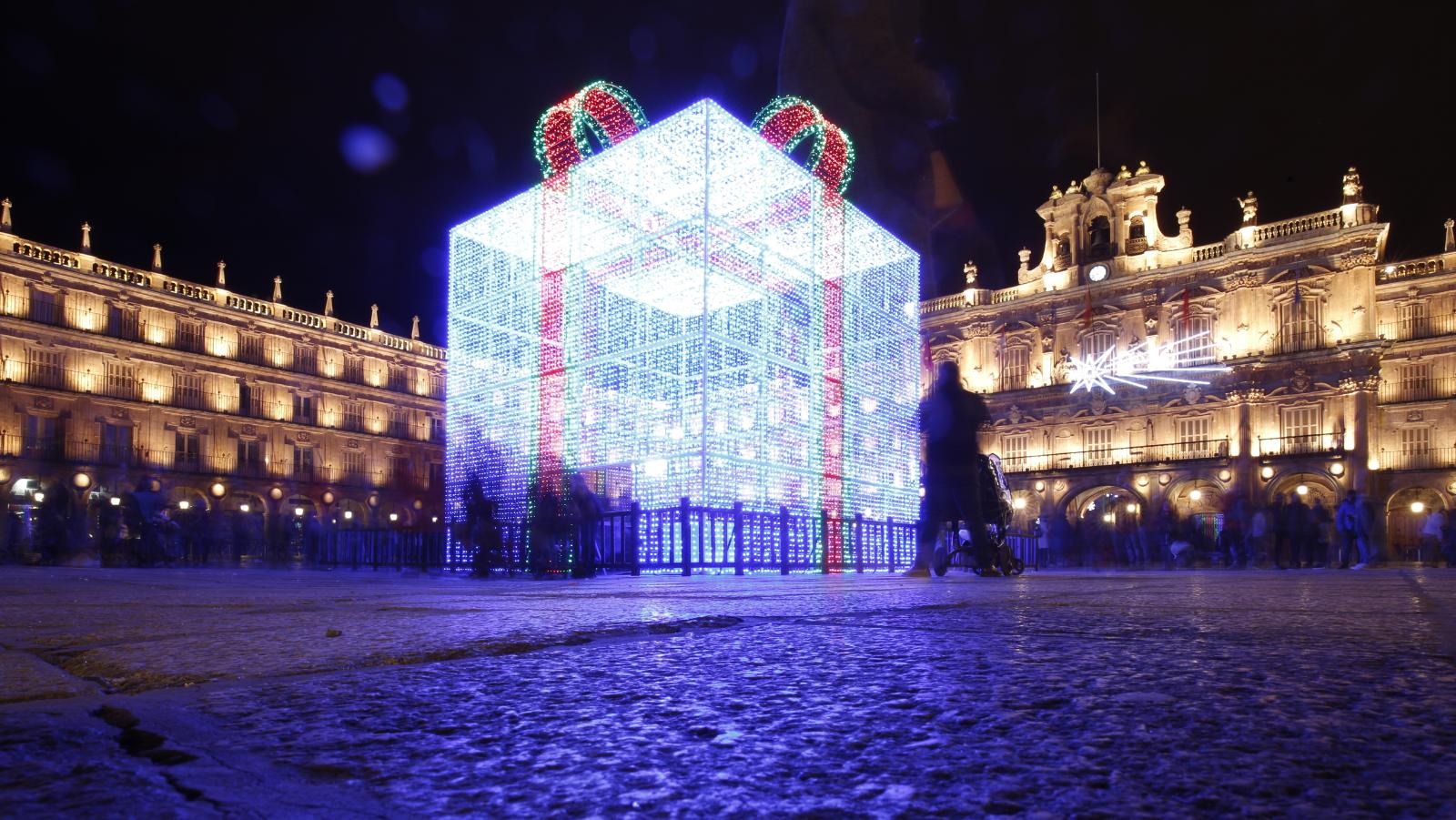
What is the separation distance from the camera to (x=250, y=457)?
111 ft

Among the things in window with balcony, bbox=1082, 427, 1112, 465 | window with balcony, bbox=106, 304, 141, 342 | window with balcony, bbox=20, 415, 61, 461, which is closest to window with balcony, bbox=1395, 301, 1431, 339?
window with balcony, bbox=1082, 427, 1112, 465

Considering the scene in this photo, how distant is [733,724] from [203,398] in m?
37.1

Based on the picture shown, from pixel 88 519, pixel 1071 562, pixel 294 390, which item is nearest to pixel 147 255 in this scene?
pixel 294 390

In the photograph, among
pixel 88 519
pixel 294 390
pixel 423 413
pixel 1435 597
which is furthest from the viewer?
pixel 423 413

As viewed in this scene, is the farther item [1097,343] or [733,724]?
[1097,343]

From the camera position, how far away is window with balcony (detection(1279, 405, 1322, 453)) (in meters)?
26.4

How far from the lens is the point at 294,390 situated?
118 feet

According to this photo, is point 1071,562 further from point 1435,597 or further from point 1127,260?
point 1435,597

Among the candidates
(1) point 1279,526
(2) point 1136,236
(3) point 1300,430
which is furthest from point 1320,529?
(2) point 1136,236

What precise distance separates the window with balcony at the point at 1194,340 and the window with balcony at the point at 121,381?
33621 mm

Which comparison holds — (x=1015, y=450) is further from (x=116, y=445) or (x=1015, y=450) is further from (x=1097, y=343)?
(x=116, y=445)

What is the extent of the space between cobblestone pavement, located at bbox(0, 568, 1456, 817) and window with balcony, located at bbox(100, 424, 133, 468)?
33.6m

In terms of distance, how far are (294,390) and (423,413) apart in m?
6.05

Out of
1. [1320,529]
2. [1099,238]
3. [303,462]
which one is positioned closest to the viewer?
[1320,529]
